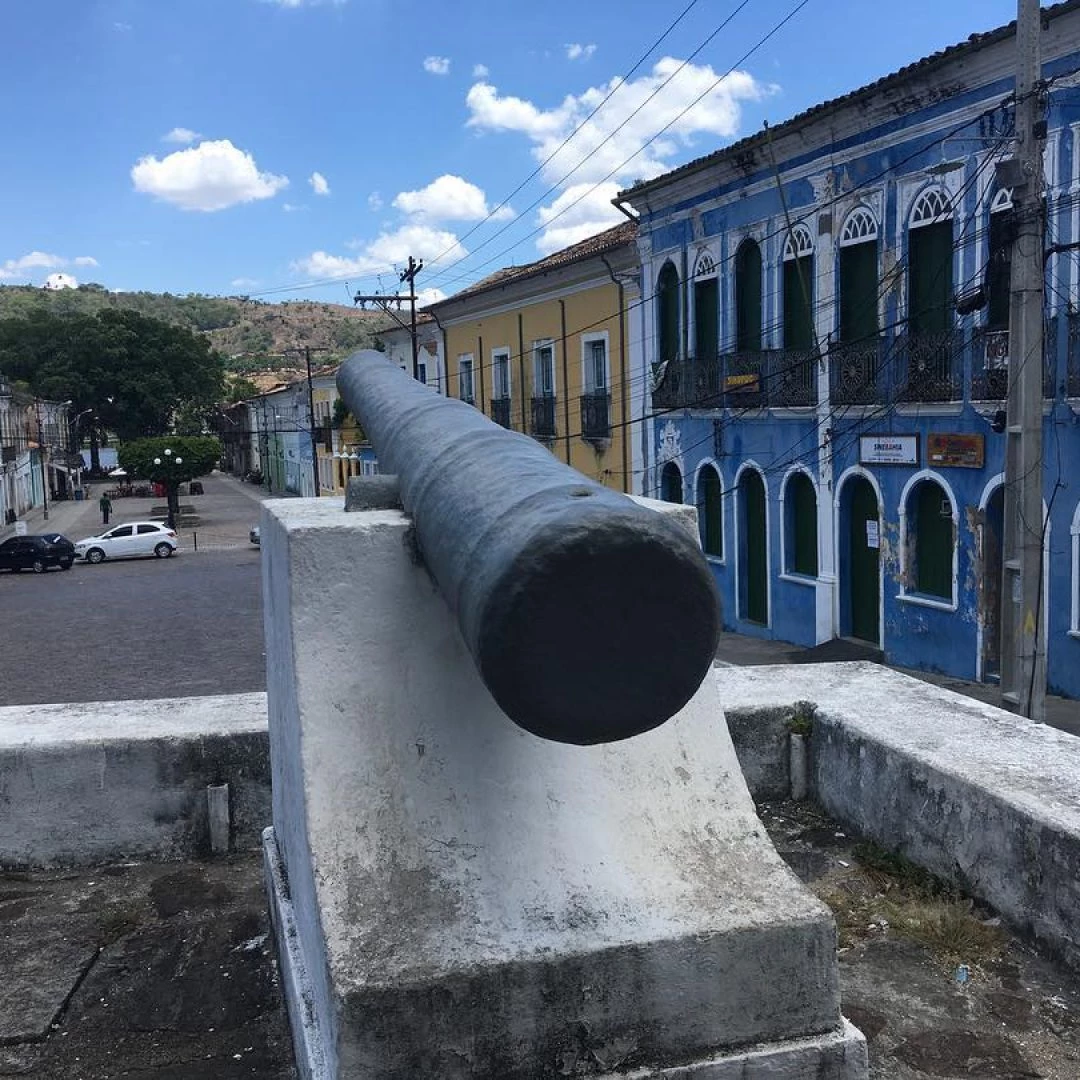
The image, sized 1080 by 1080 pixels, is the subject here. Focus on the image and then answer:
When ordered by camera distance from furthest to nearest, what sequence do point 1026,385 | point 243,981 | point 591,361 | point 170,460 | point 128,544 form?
point 170,460, point 128,544, point 591,361, point 1026,385, point 243,981

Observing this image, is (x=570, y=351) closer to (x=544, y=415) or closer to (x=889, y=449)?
(x=544, y=415)

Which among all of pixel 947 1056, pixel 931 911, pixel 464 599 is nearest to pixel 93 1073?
pixel 464 599

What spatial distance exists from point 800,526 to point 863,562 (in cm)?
146

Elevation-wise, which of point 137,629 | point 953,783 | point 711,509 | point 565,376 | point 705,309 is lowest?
point 137,629

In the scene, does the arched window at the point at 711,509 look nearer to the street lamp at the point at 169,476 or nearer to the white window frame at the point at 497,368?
the white window frame at the point at 497,368

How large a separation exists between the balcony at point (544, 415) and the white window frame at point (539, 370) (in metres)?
0.16

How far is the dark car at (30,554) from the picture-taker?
104 feet

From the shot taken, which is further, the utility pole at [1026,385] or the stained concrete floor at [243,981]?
the utility pole at [1026,385]

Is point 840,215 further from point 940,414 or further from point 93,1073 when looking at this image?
point 93,1073

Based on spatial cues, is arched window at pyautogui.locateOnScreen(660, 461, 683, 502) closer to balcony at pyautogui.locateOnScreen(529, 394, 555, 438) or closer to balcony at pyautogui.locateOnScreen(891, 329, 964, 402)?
balcony at pyautogui.locateOnScreen(529, 394, 555, 438)

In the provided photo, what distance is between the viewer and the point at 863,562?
53.2ft

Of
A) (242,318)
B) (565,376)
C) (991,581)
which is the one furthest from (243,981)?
(242,318)

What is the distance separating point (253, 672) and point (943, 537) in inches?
373

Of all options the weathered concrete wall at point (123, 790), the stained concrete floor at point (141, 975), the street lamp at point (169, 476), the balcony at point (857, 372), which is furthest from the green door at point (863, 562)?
the street lamp at point (169, 476)
